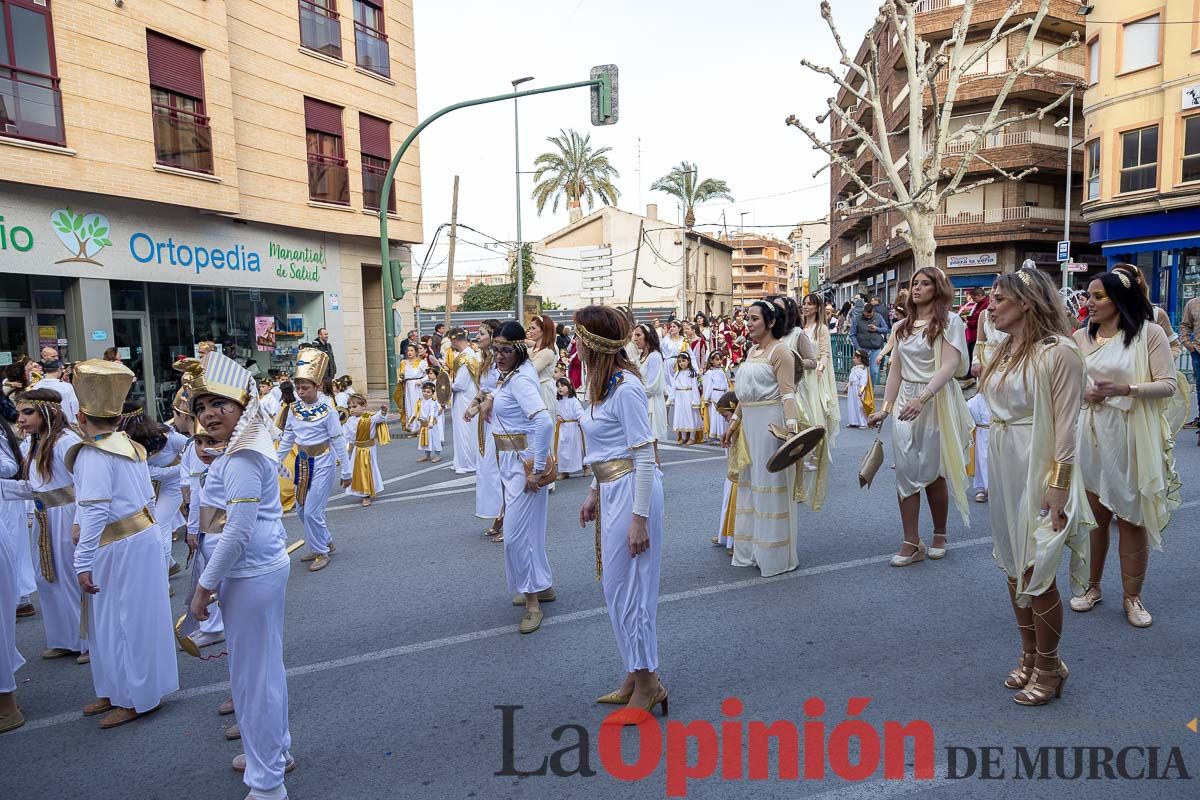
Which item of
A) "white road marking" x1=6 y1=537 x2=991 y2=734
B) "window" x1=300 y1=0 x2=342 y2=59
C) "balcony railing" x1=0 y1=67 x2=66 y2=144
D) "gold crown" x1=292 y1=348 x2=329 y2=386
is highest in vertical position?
"window" x1=300 y1=0 x2=342 y2=59

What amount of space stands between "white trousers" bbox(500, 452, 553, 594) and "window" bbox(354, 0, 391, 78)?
65.9ft

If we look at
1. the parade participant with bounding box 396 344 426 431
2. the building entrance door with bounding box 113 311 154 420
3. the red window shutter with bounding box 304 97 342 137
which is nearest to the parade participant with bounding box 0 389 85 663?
the parade participant with bounding box 396 344 426 431

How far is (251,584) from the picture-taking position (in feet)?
10.5

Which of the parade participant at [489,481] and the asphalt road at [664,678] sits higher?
the parade participant at [489,481]

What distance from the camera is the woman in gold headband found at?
148 inches

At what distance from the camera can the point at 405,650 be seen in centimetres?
479

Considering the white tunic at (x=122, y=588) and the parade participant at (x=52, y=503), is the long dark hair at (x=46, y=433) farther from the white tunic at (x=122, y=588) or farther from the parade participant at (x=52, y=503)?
the white tunic at (x=122, y=588)

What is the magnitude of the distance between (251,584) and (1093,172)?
32879mm

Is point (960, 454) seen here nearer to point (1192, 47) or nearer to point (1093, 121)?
point (1192, 47)

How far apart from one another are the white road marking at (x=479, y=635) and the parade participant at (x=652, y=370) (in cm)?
316

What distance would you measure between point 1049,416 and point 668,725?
7.47ft

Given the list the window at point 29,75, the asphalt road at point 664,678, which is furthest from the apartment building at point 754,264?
the asphalt road at point 664,678

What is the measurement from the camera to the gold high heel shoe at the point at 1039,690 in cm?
368

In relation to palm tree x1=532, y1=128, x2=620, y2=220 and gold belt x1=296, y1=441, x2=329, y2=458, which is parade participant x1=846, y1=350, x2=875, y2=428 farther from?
palm tree x1=532, y1=128, x2=620, y2=220
